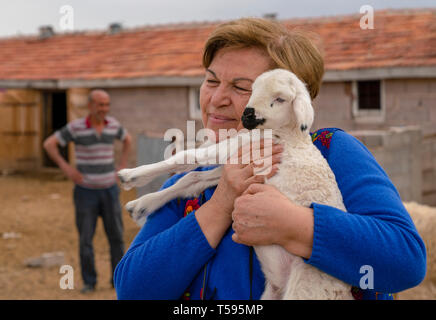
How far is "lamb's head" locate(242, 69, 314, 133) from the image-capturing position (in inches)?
67.2

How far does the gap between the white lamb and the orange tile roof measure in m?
9.04

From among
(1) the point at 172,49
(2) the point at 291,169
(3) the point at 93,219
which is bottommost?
(3) the point at 93,219

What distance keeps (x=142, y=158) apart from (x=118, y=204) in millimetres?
A: 3329

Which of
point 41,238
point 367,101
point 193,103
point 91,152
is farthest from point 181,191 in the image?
point 193,103

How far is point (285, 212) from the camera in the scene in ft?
5.25

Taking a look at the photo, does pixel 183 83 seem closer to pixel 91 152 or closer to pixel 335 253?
→ pixel 91 152

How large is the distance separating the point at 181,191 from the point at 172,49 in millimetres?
14223

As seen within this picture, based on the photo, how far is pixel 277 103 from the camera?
68.5 inches

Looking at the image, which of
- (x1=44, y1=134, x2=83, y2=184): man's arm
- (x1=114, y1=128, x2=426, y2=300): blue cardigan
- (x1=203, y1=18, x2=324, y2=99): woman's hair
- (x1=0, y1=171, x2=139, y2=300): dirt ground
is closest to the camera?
(x1=114, y1=128, x2=426, y2=300): blue cardigan

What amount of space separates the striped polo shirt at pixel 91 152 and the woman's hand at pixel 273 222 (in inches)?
207

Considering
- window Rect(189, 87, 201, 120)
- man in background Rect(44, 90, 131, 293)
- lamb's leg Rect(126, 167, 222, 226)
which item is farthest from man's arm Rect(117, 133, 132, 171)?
window Rect(189, 87, 201, 120)

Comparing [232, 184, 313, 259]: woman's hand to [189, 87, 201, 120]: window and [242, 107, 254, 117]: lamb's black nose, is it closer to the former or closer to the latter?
[242, 107, 254, 117]: lamb's black nose
